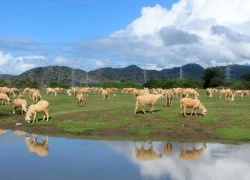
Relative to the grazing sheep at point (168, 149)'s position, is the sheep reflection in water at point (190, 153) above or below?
below

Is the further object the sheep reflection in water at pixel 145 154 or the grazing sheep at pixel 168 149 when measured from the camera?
the grazing sheep at pixel 168 149

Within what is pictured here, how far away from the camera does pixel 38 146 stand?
2534 cm

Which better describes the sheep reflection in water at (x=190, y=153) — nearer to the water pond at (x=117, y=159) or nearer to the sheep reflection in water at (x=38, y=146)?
the water pond at (x=117, y=159)

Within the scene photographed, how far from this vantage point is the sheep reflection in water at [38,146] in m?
23.5

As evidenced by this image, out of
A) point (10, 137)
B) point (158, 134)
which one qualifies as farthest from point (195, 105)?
point (10, 137)

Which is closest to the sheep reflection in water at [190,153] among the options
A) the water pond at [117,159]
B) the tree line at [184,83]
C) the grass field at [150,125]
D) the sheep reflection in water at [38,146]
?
the water pond at [117,159]

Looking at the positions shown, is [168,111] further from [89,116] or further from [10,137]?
[10,137]

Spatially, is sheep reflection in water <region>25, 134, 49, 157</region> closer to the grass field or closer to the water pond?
the water pond

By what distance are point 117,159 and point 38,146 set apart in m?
6.59

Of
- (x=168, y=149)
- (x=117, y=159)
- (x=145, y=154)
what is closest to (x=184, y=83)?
(x=168, y=149)

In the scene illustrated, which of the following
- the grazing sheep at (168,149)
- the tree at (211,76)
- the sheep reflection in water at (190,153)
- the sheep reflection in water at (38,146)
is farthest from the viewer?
the tree at (211,76)

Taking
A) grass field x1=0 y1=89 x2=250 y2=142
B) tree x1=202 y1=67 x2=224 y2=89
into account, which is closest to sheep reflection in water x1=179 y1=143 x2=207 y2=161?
grass field x1=0 y1=89 x2=250 y2=142

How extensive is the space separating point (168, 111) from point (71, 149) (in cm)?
1305

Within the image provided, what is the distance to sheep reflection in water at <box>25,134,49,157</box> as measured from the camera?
2353cm
